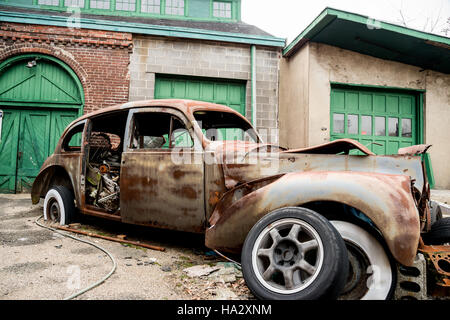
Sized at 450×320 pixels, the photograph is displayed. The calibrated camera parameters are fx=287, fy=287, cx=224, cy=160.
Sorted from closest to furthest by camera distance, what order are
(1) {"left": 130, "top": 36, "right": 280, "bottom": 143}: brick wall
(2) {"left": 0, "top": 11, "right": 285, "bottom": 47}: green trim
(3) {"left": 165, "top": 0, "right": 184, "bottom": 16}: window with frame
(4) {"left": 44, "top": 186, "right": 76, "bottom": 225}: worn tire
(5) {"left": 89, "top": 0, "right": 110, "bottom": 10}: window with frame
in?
(4) {"left": 44, "top": 186, "right": 76, "bottom": 225}: worn tire < (2) {"left": 0, "top": 11, "right": 285, "bottom": 47}: green trim < (1) {"left": 130, "top": 36, "right": 280, "bottom": 143}: brick wall < (5) {"left": 89, "top": 0, "right": 110, "bottom": 10}: window with frame < (3) {"left": 165, "top": 0, "right": 184, "bottom": 16}: window with frame

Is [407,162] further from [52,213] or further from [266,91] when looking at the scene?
[266,91]

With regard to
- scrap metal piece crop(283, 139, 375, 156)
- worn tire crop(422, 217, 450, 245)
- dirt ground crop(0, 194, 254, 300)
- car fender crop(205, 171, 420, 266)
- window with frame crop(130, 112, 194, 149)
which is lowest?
dirt ground crop(0, 194, 254, 300)

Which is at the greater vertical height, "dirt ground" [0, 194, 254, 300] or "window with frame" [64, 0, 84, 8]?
"window with frame" [64, 0, 84, 8]

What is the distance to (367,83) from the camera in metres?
8.95

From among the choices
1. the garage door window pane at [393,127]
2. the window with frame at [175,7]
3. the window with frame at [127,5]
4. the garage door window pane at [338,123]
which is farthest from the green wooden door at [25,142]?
the garage door window pane at [393,127]

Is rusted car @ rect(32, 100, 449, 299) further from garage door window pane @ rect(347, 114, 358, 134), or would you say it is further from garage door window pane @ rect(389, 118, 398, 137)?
garage door window pane @ rect(389, 118, 398, 137)

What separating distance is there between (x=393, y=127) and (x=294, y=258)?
8.95 m

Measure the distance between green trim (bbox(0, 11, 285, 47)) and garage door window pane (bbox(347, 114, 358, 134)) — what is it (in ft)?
10.3

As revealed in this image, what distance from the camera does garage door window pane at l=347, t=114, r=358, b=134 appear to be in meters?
8.98

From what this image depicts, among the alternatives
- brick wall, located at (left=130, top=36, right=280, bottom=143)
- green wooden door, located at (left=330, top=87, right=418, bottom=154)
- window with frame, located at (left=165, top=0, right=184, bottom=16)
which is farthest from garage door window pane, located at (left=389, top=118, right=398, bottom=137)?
window with frame, located at (left=165, top=0, right=184, bottom=16)

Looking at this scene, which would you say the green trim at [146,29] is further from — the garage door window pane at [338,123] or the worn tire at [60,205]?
the worn tire at [60,205]

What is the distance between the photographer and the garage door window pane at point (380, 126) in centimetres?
914

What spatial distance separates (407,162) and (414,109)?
8.47 meters

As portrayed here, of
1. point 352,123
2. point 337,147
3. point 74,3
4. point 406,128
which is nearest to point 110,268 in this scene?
point 337,147
